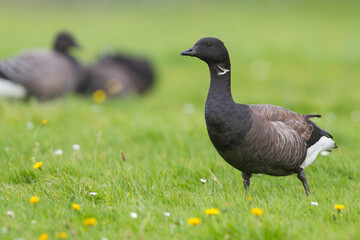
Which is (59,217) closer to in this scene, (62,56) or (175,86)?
(62,56)

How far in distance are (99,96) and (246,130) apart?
6.58 m

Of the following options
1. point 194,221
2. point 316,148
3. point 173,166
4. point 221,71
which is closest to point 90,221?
point 194,221

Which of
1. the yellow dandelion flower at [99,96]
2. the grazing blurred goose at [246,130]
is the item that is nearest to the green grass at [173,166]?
the yellow dandelion flower at [99,96]

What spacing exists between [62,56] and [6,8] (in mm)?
27472

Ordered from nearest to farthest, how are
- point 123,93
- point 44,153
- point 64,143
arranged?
1. point 44,153
2. point 64,143
3. point 123,93

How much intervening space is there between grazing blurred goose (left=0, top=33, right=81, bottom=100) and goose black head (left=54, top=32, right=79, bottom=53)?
350mm

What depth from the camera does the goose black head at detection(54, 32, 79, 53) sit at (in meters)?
9.59

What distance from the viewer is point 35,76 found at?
8875 mm

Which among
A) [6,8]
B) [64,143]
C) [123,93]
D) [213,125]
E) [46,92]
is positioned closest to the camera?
[213,125]

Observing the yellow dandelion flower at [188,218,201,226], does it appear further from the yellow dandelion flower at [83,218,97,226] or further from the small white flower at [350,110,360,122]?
the small white flower at [350,110,360,122]

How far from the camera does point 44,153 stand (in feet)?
18.8

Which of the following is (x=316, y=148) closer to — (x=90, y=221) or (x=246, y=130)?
(x=246, y=130)

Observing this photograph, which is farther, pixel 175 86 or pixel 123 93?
pixel 175 86

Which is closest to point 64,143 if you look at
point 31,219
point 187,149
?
point 187,149
